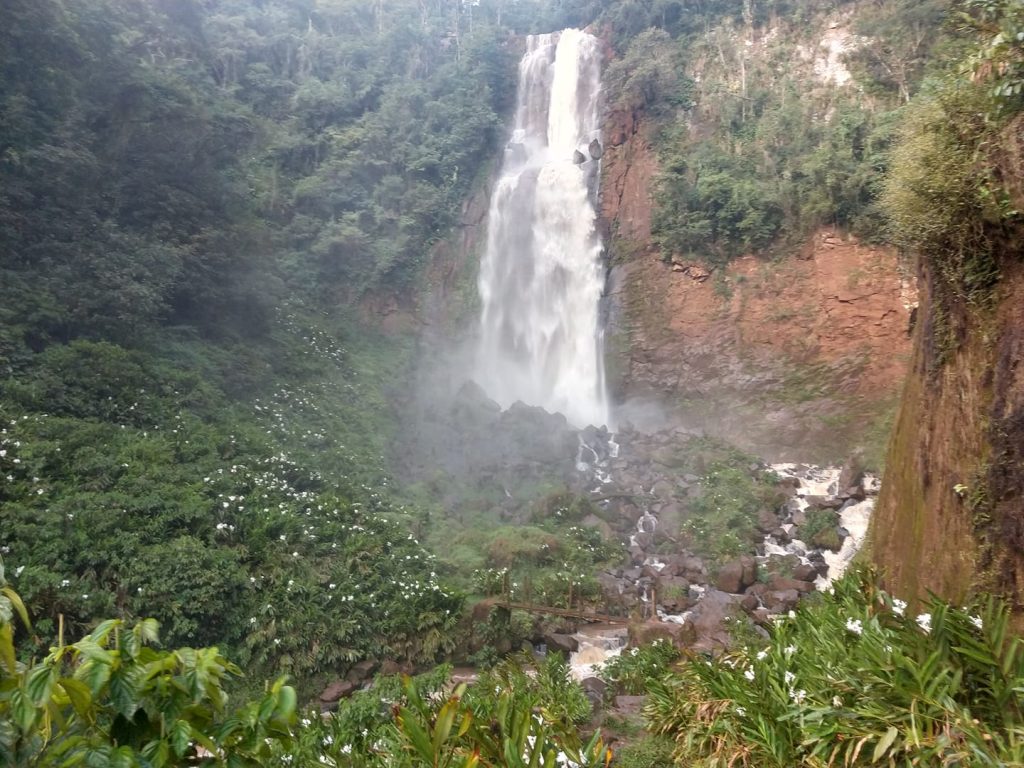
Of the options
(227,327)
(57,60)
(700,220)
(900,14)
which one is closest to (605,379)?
(700,220)

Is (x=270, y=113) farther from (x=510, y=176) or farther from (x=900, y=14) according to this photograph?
(x=900, y=14)

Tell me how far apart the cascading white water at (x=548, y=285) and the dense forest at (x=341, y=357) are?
1.77 m

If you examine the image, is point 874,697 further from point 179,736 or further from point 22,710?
point 22,710

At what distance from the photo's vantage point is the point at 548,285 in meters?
23.3

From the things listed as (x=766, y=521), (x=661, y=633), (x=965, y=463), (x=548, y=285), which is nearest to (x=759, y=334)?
(x=766, y=521)

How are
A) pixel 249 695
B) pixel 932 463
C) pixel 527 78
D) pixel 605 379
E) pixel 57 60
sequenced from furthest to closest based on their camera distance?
pixel 527 78 < pixel 605 379 < pixel 57 60 < pixel 249 695 < pixel 932 463

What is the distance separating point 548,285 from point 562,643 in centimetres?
1582

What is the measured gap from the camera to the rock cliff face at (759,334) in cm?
1683

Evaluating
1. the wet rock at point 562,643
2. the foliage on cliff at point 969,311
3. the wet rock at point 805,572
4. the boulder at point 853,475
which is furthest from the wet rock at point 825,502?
the foliage on cliff at point 969,311

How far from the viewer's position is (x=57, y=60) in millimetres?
14836

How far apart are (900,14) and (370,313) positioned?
2006 centimetres

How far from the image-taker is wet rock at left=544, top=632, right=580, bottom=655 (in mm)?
9484

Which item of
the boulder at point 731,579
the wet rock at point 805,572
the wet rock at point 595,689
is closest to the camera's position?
the wet rock at point 595,689

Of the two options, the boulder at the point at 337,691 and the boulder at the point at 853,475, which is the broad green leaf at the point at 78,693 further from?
the boulder at the point at 853,475
